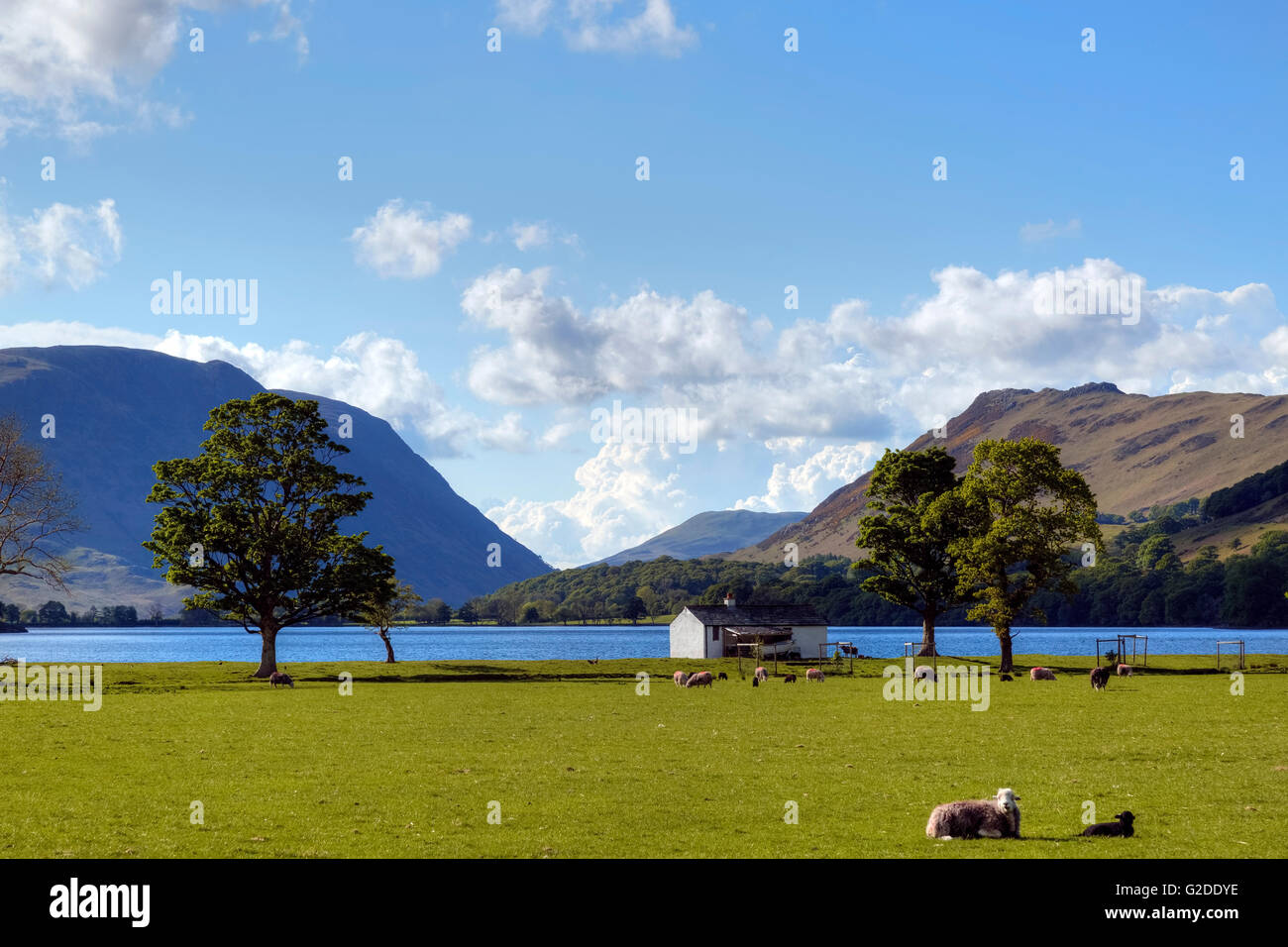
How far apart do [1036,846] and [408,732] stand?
25744 mm

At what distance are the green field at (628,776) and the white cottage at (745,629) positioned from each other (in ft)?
208

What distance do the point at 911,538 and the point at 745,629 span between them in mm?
23287

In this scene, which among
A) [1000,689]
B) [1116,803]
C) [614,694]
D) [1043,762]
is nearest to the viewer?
[1116,803]

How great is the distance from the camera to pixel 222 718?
1769 inches

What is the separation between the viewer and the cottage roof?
11894 centimetres

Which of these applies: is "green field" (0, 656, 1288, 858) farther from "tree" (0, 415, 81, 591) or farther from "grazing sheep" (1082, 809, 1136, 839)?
"tree" (0, 415, 81, 591)

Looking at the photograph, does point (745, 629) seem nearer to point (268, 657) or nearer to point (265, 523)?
point (268, 657)

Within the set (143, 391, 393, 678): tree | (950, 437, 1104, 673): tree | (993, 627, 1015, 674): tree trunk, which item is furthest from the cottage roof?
(143, 391, 393, 678): tree

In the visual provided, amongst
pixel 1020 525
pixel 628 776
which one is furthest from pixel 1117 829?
pixel 1020 525

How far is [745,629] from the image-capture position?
118 meters

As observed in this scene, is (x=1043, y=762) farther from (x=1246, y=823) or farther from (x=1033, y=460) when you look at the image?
(x=1033, y=460)
